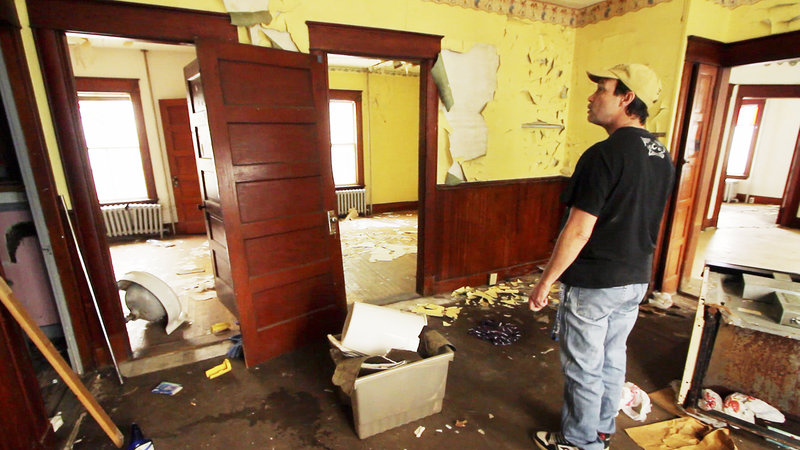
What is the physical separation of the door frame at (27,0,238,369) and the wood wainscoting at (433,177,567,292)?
2.23 metres

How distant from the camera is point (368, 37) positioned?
9.07 feet

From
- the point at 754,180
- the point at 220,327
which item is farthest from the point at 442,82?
the point at 754,180

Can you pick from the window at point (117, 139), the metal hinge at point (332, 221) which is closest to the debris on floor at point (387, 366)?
the metal hinge at point (332, 221)

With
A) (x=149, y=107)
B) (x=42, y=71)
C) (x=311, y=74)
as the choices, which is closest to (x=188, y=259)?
(x=149, y=107)

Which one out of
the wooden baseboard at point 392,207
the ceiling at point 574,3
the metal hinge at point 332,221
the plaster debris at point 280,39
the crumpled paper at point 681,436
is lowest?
the crumpled paper at point 681,436

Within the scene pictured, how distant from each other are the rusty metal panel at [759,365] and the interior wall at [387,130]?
19.3 feet

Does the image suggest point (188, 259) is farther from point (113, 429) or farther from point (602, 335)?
point (602, 335)

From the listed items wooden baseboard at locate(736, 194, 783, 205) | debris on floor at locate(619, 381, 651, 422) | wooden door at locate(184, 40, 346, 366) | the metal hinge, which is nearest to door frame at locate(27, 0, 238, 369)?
wooden door at locate(184, 40, 346, 366)

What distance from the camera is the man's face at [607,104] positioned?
1.53 meters

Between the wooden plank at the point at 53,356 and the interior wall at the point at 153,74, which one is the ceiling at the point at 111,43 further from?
the wooden plank at the point at 53,356

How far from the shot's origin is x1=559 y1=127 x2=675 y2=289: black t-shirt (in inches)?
56.2

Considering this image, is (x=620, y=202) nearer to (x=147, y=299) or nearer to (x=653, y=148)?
(x=653, y=148)

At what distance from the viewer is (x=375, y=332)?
198 centimetres

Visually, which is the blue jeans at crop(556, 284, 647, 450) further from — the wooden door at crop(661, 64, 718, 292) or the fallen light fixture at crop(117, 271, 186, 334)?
the fallen light fixture at crop(117, 271, 186, 334)
